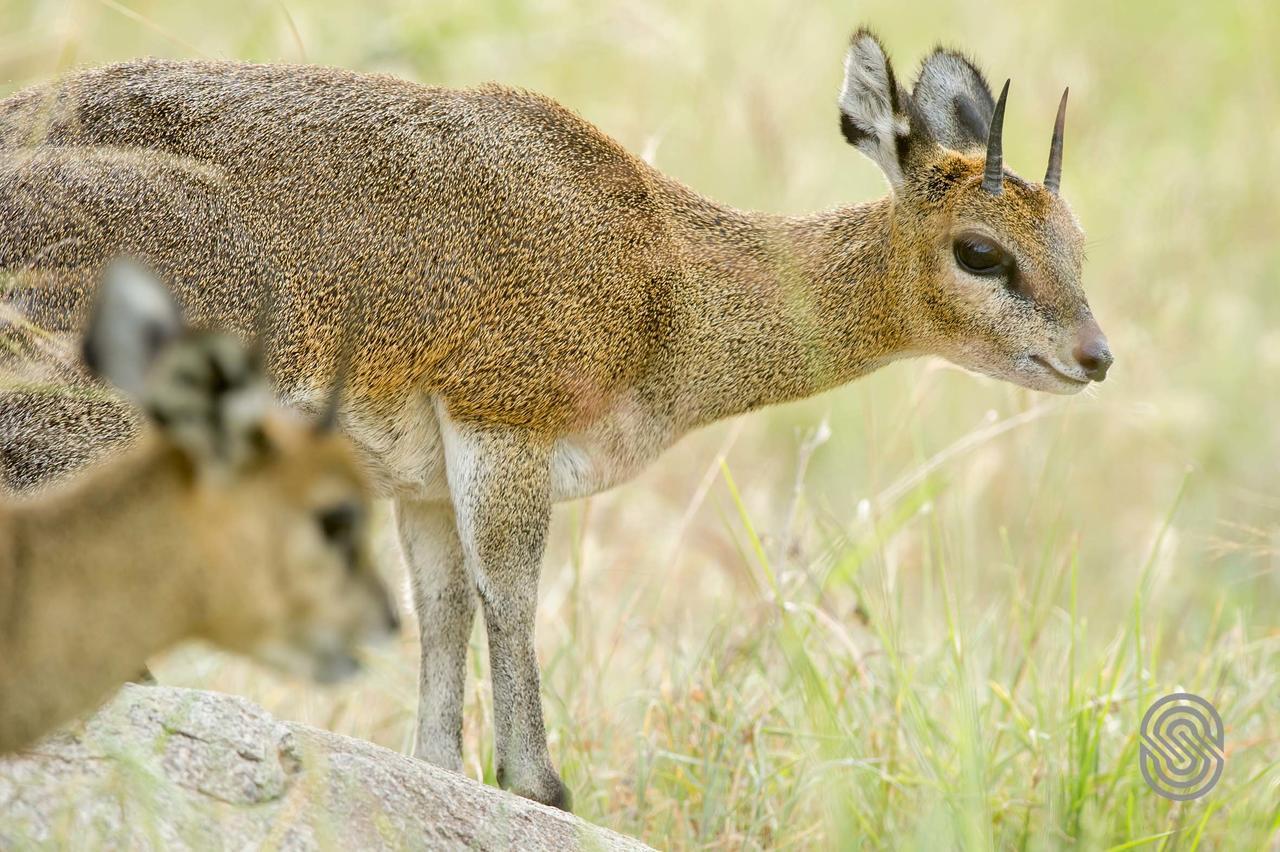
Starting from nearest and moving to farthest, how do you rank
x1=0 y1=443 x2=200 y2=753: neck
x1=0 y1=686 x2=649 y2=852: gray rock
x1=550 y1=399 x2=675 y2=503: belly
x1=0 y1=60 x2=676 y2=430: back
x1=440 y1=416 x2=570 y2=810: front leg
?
1. x1=0 y1=443 x2=200 y2=753: neck
2. x1=0 y1=686 x2=649 y2=852: gray rock
3. x1=0 y1=60 x2=676 y2=430: back
4. x1=440 y1=416 x2=570 y2=810: front leg
5. x1=550 y1=399 x2=675 y2=503: belly

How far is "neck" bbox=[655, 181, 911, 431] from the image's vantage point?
21.7 feet

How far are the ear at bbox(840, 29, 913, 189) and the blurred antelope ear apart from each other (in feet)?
11.2

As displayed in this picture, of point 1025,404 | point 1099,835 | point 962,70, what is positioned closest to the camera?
point 1099,835

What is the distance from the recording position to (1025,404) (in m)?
7.92

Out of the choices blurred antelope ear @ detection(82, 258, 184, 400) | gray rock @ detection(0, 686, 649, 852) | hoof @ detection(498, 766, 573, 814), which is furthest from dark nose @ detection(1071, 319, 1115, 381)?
blurred antelope ear @ detection(82, 258, 184, 400)

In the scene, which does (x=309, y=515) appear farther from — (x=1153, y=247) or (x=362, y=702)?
(x=1153, y=247)

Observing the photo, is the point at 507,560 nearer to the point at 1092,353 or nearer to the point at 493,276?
the point at 493,276

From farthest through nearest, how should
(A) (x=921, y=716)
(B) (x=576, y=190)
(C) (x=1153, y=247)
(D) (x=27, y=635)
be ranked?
(C) (x=1153, y=247) < (B) (x=576, y=190) < (A) (x=921, y=716) < (D) (x=27, y=635)

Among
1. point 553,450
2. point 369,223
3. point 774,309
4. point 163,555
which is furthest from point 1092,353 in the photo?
point 163,555

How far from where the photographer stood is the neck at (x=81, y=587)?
411cm

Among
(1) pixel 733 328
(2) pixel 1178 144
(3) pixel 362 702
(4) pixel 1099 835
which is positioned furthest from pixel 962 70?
(2) pixel 1178 144

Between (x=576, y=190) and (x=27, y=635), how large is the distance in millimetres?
2946

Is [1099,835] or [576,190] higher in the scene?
[576,190]

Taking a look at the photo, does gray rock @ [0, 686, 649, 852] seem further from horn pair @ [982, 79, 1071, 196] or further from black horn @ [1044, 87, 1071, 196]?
black horn @ [1044, 87, 1071, 196]
